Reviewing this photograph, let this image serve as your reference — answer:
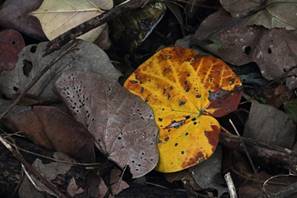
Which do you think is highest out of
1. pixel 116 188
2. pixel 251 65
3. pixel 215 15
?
pixel 215 15

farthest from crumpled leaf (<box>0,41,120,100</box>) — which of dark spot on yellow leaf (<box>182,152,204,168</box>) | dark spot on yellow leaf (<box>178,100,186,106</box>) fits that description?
dark spot on yellow leaf (<box>182,152,204,168</box>)

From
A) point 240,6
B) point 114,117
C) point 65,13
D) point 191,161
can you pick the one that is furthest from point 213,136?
point 65,13

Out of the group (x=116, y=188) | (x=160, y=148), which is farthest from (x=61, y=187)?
(x=160, y=148)

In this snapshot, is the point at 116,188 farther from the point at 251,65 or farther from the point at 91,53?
the point at 251,65

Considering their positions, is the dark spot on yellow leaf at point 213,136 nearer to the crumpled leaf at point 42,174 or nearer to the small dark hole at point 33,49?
the crumpled leaf at point 42,174

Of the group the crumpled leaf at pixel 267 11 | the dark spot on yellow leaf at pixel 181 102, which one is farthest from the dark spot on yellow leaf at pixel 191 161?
the crumpled leaf at pixel 267 11

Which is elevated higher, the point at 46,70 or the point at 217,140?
the point at 46,70

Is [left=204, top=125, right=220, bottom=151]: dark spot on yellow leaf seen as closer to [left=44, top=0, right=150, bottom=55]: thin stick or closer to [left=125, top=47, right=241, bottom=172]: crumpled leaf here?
[left=125, top=47, right=241, bottom=172]: crumpled leaf
